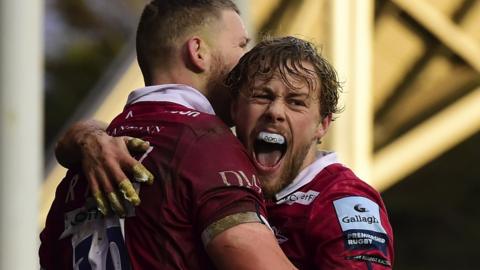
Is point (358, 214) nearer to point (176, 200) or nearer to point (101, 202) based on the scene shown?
point (176, 200)

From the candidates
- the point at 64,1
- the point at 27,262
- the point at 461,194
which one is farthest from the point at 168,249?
the point at 461,194

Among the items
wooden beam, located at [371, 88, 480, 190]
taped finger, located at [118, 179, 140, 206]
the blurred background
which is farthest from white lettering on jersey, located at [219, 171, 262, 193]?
wooden beam, located at [371, 88, 480, 190]

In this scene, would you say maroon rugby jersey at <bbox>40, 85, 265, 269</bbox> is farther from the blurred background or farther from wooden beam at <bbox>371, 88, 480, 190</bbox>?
wooden beam at <bbox>371, 88, 480, 190</bbox>

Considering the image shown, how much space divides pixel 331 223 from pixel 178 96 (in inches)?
18.4

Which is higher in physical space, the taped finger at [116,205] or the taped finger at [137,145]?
the taped finger at [137,145]

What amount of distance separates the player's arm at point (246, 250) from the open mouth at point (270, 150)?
0.40 metres

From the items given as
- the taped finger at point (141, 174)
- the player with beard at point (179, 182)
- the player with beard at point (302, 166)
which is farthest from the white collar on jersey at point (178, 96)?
the taped finger at point (141, 174)

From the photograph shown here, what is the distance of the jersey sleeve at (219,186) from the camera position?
3350mm

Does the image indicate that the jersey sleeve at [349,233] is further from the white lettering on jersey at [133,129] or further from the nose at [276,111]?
the white lettering on jersey at [133,129]

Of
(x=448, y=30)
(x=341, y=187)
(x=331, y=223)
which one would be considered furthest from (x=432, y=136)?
(x=331, y=223)

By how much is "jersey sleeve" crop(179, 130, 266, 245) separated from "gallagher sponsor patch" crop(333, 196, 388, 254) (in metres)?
0.23

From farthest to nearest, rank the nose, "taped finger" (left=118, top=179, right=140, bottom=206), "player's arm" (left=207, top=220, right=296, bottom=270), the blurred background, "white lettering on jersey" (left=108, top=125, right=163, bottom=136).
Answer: the blurred background
the nose
"white lettering on jersey" (left=108, top=125, right=163, bottom=136)
"taped finger" (left=118, top=179, right=140, bottom=206)
"player's arm" (left=207, top=220, right=296, bottom=270)

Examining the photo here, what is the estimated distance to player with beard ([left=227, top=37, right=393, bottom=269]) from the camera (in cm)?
357

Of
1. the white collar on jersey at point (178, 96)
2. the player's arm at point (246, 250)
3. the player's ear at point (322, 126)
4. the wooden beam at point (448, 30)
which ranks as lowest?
the wooden beam at point (448, 30)
